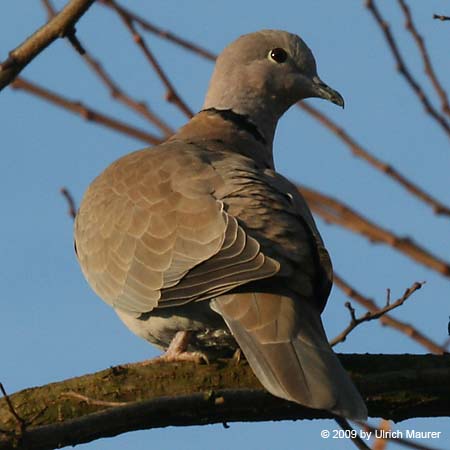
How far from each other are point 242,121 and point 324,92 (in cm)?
47

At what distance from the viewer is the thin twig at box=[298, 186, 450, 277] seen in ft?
11.5

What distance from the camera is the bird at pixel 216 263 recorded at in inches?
148

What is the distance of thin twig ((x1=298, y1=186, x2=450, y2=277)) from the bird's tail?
13.2 inches

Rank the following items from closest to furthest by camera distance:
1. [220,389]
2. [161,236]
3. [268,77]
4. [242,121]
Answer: [220,389], [161,236], [242,121], [268,77]

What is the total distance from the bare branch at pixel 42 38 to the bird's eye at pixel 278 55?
3244 mm

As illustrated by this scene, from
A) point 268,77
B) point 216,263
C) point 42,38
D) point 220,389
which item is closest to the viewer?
point 42,38

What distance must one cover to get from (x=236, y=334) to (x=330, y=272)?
41 centimetres

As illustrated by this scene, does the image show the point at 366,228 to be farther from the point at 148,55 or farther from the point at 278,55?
the point at 278,55

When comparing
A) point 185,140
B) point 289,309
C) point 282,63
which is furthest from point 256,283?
point 282,63

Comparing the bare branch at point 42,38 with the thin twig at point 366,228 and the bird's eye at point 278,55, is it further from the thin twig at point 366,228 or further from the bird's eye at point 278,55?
the bird's eye at point 278,55

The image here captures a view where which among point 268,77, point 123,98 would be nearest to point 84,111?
point 123,98

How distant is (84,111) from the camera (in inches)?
159

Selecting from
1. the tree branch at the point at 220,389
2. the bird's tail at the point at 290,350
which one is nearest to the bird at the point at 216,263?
the bird's tail at the point at 290,350

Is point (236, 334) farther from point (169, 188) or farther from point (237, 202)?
point (169, 188)
